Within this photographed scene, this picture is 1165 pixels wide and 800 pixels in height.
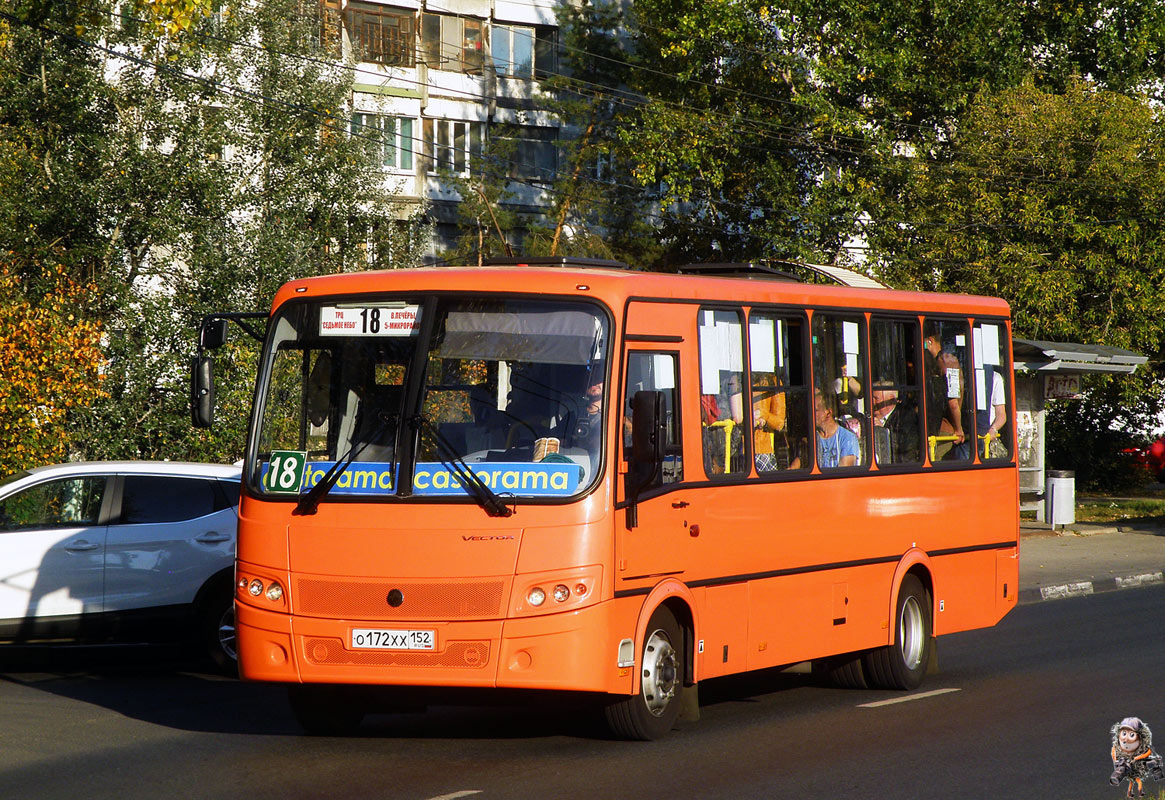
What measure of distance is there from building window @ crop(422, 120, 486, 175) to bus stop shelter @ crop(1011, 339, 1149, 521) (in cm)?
2573

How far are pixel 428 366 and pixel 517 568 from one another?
129 cm

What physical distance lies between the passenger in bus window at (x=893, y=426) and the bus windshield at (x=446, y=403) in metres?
3.55

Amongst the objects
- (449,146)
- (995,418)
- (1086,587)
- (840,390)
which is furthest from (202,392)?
(449,146)

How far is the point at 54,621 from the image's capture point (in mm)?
12531

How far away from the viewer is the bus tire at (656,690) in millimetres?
9055

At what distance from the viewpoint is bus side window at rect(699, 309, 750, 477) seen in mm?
9844

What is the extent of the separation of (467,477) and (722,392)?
6.84 feet

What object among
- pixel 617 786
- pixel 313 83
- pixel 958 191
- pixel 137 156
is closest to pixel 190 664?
pixel 617 786

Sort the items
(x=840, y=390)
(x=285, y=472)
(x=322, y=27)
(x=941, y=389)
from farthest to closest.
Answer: (x=322, y=27) < (x=941, y=389) < (x=840, y=390) < (x=285, y=472)

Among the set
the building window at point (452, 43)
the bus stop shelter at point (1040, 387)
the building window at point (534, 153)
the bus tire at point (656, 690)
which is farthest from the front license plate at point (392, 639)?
the building window at point (452, 43)

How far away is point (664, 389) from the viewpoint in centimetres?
945

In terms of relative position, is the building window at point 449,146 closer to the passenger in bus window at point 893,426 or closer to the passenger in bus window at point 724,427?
the passenger in bus window at point 893,426

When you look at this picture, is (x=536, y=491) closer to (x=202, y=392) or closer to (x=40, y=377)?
(x=202, y=392)

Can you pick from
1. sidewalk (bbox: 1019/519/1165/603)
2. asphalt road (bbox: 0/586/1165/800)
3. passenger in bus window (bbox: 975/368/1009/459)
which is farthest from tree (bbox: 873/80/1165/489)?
asphalt road (bbox: 0/586/1165/800)
